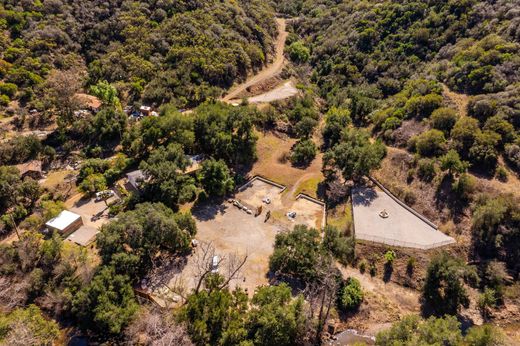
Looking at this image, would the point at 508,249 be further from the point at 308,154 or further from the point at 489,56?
the point at 489,56

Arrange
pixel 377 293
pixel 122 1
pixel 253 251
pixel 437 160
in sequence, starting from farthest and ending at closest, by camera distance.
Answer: pixel 122 1 → pixel 437 160 → pixel 253 251 → pixel 377 293

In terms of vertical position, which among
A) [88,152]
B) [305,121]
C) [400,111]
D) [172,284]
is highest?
[400,111]

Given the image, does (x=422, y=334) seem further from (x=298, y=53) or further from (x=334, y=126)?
(x=298, y=53)

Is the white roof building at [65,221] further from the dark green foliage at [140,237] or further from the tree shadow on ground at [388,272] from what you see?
the tree shadow on ground at [388,272]

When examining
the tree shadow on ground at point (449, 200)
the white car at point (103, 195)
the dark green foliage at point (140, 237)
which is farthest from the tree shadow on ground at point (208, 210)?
the tree shadow on ground at point (449, 200)

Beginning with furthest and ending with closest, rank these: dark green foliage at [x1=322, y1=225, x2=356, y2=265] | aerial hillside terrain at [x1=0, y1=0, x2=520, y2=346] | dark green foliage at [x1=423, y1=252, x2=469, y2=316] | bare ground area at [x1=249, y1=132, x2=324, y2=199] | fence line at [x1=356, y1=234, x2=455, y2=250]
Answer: bare ground area at [x1=249, y1=132, x2=324, y2=199] → fence line at [x1=356, y1=234, x2=455, y2=250] → dark green foliage at [x1=322, y1=225, x2=356, y2=265] → dark green foliage at [x1=423, y1=252, x2=469, y2=316] → aerial hillside terrain at [x1=0, y1=0, x2=520, y2=346]

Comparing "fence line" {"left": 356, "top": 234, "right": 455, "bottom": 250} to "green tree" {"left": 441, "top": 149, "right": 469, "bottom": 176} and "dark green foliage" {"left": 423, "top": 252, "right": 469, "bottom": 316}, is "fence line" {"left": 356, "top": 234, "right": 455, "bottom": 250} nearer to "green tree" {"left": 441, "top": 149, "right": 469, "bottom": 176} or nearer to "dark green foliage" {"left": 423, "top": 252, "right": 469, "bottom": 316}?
"dark green foliage" {"left": 423, "top": 252, "right": 469, "bottom": 316}

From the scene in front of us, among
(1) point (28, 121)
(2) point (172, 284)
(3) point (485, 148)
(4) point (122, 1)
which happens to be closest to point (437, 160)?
(3) point (485, 148)

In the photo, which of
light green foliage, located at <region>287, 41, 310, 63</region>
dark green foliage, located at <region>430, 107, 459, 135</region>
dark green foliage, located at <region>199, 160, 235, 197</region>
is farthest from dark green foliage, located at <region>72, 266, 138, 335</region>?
light green foliage, located at <region>287, 41, 310, 63</region>

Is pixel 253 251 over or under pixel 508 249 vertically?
under
